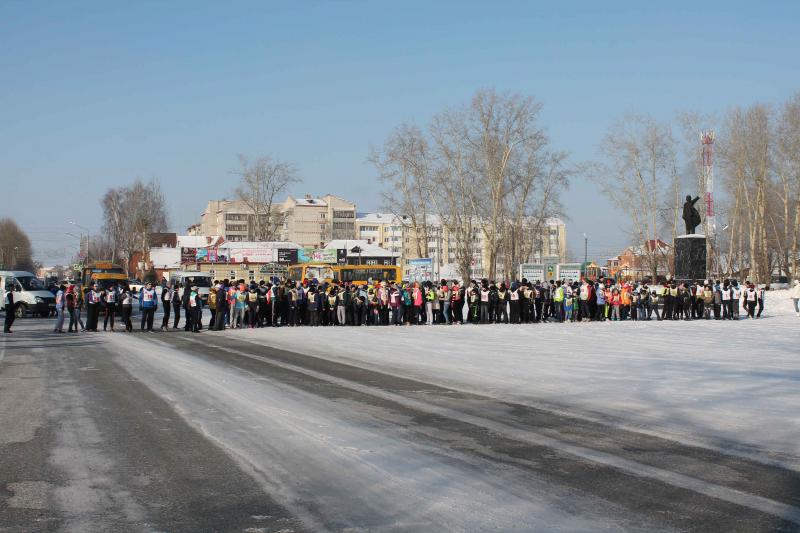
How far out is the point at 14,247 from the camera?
145m

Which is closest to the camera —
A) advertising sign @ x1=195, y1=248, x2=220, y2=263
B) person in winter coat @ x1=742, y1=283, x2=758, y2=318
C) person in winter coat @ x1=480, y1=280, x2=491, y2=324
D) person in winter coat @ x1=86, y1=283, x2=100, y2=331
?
person in winter coat @ x1=86, y1=283, x2=100, y2=331

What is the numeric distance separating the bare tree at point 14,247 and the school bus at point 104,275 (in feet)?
289

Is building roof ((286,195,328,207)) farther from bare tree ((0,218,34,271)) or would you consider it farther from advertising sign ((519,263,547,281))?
advertising sign ((519,263,547,281))

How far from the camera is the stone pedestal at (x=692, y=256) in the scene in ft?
124

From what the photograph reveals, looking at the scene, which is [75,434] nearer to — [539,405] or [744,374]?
[539,405]

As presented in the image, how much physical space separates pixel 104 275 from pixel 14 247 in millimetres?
106131

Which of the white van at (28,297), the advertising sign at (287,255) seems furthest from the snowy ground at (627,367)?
the advertising sign at (287,255)

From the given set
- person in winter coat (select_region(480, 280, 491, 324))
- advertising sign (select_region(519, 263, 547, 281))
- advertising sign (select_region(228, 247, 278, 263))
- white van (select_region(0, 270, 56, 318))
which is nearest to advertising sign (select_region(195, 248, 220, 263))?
advertising sign (select_region(228, 247, 278, 263))

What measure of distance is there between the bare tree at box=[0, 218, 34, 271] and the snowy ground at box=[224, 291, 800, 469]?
126 metres

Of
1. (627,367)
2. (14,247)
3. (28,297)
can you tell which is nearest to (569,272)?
(28,297)

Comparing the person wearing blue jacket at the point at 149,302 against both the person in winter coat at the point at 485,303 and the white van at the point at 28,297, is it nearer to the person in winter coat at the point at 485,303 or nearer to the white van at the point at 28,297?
the person in winter coat at the point at 485,303

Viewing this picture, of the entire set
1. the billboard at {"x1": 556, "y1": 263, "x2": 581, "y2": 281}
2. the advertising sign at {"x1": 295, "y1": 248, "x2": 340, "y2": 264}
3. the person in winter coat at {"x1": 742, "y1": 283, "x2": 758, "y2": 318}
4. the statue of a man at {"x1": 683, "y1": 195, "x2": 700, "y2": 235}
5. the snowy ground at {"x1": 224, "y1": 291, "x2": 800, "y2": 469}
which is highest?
the statue of a man at {"x1": 683, "y1": 195, "x2": 700, "y2": 235}

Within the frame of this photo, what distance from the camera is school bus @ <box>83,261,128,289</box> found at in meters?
51.1

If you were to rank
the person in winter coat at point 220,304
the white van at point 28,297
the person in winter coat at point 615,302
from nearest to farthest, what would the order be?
the person in winter coat at point 220,304, the person in winter coat at point 615,302, the white van at point 28,297
